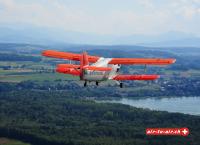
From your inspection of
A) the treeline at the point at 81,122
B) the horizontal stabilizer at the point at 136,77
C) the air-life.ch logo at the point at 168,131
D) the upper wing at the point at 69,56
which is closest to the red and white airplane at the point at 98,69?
the horizontal stabilizer at the point at 136,77

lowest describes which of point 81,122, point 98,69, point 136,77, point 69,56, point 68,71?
point 81,122

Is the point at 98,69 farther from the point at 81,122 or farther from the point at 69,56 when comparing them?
the point at 81,122

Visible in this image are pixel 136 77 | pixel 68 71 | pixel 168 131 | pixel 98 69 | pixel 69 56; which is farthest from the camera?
pixel 168 131

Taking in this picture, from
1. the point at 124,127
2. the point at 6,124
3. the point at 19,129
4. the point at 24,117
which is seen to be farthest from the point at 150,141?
the point at 24,117

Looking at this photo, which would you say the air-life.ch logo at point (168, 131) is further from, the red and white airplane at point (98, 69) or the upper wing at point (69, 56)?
the red and white airplane at point (98, 69)

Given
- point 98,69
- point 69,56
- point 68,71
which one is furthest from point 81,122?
point 98,69

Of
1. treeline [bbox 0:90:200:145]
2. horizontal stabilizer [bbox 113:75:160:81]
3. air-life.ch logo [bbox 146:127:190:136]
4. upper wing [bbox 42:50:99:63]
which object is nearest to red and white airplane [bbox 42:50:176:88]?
horizontal stabilizer [bbox 113:75:160:81]

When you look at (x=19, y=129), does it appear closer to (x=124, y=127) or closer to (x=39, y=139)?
(x=39, y=139)

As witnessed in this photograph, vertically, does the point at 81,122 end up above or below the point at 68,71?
below

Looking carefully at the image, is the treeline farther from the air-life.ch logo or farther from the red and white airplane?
the red and white airplane
